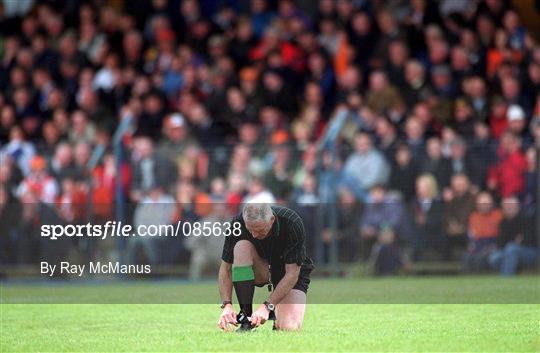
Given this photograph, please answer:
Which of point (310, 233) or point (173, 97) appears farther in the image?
point (173, 97)

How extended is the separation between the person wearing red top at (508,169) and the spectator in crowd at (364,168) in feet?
4.65

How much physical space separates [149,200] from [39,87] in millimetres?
5122

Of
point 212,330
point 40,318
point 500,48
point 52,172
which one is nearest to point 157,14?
point 52,172

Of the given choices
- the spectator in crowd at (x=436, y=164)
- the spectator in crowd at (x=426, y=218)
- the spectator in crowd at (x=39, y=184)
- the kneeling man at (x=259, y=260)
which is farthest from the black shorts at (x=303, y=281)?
the spectator in crowd at (x=39, y=184)

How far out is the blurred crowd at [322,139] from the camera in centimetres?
1722

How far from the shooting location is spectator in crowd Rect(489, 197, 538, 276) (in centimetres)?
1711

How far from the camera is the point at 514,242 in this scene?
56.3 feet

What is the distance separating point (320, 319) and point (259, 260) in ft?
6.83

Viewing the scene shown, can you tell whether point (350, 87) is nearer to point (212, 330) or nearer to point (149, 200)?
point (149, 200)

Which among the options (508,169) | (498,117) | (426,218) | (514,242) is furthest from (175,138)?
(514,242)

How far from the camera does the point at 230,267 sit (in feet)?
33.9

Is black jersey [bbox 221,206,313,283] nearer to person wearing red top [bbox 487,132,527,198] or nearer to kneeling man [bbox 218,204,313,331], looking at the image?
kneeling man [bbox 218,204,313,331]

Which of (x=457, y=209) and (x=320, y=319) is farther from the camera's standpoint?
(x=457, y=209)

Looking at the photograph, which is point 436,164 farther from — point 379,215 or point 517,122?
point 517,122
